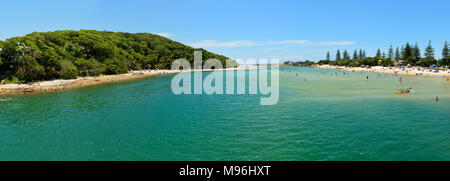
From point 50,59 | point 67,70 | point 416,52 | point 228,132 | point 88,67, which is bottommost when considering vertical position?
point 228,132

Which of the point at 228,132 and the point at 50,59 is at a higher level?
the point at 50,59

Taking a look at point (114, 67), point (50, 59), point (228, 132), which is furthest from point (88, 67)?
point (228, 132)

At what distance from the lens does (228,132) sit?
22.1m

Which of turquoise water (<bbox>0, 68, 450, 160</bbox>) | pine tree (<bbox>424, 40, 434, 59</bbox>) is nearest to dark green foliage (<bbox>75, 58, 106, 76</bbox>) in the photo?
turquoise water (<bbox>0, 68, 450, 160</bbox>)

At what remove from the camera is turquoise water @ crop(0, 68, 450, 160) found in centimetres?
1720

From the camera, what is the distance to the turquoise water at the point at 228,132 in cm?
1720

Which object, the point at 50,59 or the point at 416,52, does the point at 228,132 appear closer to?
the point at 50,59

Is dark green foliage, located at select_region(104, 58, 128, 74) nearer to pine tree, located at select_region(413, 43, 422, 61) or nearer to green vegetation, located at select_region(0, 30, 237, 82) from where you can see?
green vegetation, located at select_region(0, 30, 237, 82)

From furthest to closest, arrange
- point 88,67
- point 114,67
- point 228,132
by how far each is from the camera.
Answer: point 114,67 → point 88,67 → point 228,132

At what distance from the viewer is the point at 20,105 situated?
36500 mm

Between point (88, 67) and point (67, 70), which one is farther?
point (88, 67)

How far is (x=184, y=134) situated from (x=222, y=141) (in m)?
4.31

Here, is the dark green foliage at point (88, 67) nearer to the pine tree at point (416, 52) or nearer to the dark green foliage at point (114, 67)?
the dark green foliage at point (114, 67)
